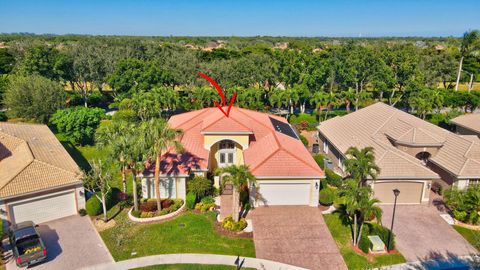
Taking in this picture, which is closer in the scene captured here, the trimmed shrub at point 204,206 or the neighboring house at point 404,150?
the trimmed shrub at point 204,206

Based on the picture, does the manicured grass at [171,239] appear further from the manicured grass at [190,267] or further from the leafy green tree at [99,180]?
the leafy green tree at [99,180]

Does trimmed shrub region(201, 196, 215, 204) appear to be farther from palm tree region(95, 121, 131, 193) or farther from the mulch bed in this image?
the mulch bed

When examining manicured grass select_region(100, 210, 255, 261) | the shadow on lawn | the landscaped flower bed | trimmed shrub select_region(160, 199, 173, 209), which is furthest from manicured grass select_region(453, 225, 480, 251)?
trimmed shrub select_region(160, 199, 173, 209)

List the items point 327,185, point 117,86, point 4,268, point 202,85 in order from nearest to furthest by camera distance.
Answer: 1. point 4,268
2. point 327,185
3. point 117,86
4. point 202,85

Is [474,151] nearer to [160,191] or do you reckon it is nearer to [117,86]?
[160,191]

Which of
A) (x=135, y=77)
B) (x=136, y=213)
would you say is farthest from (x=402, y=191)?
(x=135, y=77)

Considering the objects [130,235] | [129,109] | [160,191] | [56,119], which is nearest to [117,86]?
[129,109]

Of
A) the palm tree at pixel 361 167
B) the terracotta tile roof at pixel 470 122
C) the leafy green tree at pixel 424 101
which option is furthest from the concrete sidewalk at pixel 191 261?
the leafy green tree at pixel 424 101
